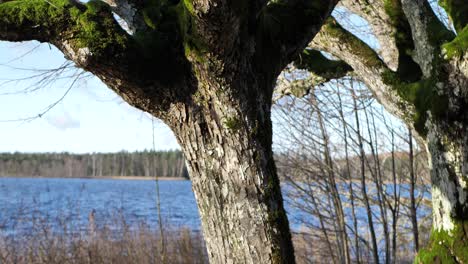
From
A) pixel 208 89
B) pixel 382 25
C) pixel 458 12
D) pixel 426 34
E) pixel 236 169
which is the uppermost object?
pixel 382 25

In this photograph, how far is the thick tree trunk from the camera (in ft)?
9.14

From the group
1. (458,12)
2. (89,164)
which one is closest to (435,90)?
(458,12)

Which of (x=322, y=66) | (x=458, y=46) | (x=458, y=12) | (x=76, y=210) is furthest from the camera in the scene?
(x=76, y=210)

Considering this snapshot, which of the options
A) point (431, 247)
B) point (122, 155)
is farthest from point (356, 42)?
point (122, 155)

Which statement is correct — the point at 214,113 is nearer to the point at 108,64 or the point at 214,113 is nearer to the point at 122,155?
the point at 108,64

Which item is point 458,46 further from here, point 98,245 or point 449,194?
point 98,245

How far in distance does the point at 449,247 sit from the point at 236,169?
6.80ft

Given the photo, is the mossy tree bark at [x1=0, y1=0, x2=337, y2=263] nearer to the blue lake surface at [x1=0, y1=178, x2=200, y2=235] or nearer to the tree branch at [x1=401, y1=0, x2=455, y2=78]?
the tree branch at [x1=401, y1=0, x2=455, y2=78]

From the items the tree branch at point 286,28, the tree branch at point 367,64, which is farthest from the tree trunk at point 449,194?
the tree branch at point 286,28

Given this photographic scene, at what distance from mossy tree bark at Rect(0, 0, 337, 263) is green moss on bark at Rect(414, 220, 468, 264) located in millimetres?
1609

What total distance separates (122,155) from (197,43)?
79.2 m

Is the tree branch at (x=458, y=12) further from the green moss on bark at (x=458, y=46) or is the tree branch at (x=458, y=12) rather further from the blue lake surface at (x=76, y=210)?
the blue lake surface at (x=76, y=210)

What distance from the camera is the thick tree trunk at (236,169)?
2.79 meters

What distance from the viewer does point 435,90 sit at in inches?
153
